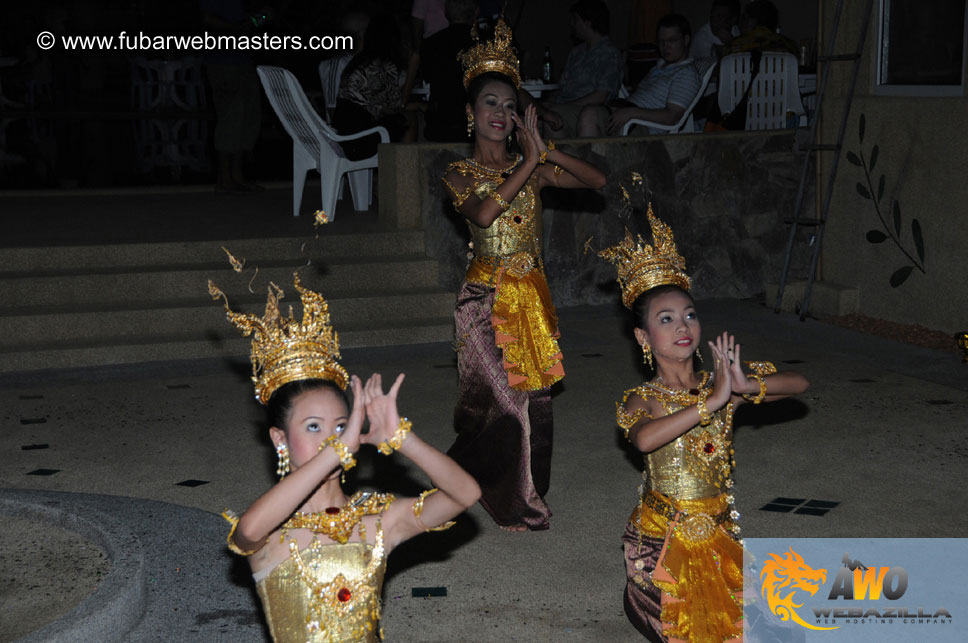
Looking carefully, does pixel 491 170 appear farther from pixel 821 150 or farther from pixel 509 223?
pixel 821 150

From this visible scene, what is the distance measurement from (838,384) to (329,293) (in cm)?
369

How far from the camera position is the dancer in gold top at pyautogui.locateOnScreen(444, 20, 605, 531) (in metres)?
5.09

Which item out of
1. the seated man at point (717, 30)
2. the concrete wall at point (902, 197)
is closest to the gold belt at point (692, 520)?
the concrete wall at point (902, 197)

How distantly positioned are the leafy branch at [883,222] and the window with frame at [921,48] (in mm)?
419

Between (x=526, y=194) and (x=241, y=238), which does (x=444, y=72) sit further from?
(x=526, y=194)

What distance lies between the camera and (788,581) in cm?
411

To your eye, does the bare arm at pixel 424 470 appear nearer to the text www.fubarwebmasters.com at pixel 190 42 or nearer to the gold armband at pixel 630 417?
the gold armband at pixel 630 417

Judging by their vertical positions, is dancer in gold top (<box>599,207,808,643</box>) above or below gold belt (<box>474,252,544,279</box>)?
below

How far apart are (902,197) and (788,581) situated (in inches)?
213

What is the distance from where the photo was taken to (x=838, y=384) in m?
7.30

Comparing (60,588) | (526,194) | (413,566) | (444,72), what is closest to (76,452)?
(60,588)

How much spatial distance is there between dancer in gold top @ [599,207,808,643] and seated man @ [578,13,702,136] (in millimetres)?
6634

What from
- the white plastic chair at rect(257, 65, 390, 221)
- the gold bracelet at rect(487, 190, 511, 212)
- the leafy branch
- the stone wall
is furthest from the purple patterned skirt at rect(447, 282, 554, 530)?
the white plastic chair at rect(257, 65, 390, 221)

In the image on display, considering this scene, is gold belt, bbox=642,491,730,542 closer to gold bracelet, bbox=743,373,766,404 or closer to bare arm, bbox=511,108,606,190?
gold bracelet, bbox=743,373,766,404
